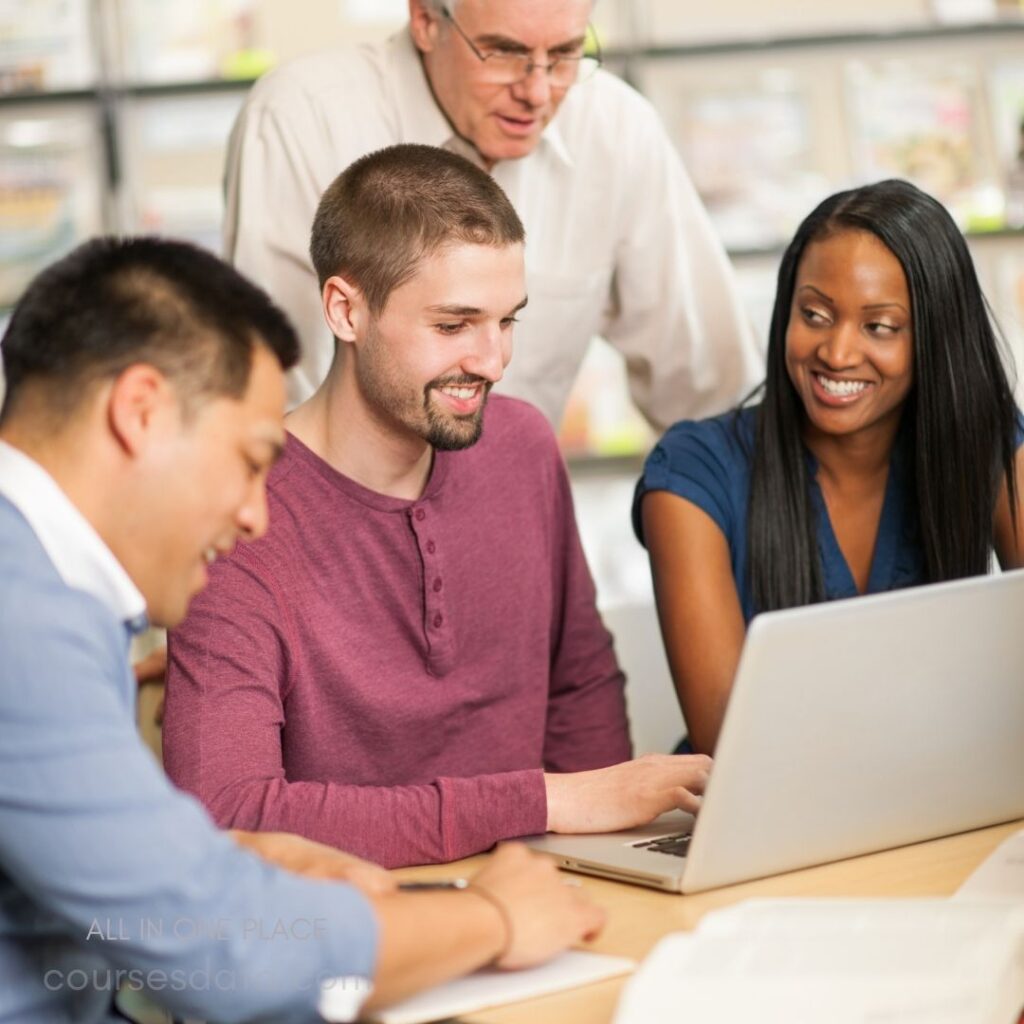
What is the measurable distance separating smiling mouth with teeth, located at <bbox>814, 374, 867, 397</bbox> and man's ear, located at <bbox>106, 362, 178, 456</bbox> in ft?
3.57

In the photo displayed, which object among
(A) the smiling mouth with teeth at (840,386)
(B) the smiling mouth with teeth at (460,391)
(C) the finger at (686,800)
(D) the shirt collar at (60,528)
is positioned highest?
(D) the shirt collar at (60,528)

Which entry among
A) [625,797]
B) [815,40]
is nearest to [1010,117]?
[815,40]

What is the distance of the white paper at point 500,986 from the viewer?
3.65 feet

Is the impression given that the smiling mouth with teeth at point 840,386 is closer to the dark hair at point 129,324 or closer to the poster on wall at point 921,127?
the dark hair at point 129,324

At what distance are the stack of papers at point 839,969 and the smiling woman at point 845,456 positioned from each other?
0.79 metres

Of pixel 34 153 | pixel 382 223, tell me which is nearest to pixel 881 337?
pixel 382 223

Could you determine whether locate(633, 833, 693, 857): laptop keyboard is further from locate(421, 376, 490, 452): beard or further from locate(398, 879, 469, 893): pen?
locate(421, 376, 490, 452): beard

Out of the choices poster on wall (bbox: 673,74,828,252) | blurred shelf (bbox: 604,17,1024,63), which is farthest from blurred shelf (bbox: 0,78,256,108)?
poster on wall (bbox: 673,74,828,252)

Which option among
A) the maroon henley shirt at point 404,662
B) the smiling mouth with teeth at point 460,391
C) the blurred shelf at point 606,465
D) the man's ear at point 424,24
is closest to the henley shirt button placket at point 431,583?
the maroon henley shirt at point 404,662

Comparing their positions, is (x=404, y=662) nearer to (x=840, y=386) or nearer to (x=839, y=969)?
(x=840, y=386)

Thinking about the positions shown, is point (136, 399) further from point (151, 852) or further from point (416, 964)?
point (416, 964)

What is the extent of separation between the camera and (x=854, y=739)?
134 cm

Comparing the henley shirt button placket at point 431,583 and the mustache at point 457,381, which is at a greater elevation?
the mustache at point 457,381

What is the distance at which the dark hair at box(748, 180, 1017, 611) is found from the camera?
200 centimetres
